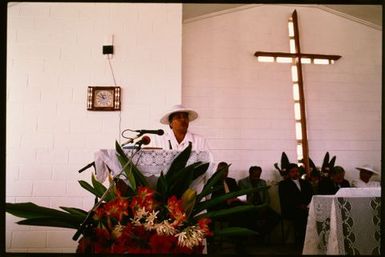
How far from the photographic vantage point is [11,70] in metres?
4.16

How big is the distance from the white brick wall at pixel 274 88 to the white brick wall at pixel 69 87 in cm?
106

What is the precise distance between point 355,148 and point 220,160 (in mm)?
1778

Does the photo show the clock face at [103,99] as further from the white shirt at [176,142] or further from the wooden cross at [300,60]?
the wooden cross at [300,60]

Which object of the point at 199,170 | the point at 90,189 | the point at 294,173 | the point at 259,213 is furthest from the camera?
the point at 294,173

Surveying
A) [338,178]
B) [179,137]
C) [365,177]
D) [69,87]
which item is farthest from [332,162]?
[69,87]

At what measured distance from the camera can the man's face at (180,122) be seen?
133 inches

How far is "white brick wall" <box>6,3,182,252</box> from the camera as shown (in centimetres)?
407

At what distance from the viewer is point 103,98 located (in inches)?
164

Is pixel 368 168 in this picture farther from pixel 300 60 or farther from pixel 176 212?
pixel 176 212

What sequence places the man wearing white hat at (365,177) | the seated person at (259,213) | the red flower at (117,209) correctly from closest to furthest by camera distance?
the red flower at (117,209)
the seated person at (259,213)
the man wearing white hat at (365,177)

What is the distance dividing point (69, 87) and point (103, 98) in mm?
350

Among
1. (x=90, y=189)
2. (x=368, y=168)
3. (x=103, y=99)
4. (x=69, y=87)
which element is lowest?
(x=90, y=189)

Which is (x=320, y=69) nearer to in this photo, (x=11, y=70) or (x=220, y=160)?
(x=220, y=160)

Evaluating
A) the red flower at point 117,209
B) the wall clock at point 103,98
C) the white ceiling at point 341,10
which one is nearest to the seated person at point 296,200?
the wall clock at point 103,98
